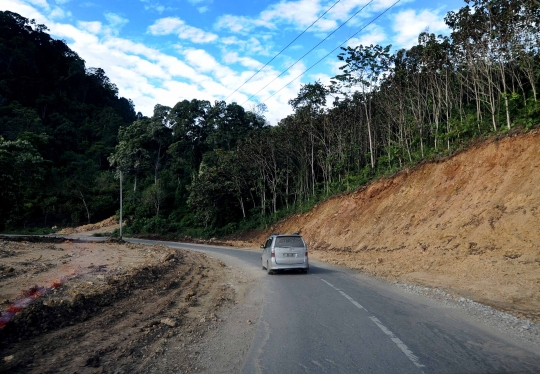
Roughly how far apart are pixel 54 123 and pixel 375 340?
89.2 m

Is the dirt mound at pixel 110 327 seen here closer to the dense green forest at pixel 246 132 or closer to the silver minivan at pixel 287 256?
the silver minivan at pixel 287 256

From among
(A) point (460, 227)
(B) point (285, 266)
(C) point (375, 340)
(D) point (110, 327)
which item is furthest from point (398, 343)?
(A) point (460, 227)

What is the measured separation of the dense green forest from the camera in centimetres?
2550

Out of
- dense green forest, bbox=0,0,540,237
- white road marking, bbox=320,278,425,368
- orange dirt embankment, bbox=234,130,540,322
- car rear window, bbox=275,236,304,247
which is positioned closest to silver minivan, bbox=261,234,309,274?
car rear window, bbox=275,236,304,247

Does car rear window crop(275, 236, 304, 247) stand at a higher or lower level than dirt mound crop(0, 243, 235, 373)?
→ higher

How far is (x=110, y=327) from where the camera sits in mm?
7934

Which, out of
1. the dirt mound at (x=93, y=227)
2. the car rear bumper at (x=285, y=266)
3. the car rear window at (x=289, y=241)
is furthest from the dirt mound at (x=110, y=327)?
the dirt mound at (x=93, y=227)

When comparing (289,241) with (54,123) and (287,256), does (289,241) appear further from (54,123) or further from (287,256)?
(54,123)

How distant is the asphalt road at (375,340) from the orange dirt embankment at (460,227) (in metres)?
2.37

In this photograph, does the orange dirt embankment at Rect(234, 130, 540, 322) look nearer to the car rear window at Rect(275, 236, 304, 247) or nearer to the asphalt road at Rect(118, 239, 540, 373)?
the asphalt road at Rect(118, 239, 540, 373)

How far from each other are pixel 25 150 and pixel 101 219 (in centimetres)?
2428

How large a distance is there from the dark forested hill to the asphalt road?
45981 millimetres

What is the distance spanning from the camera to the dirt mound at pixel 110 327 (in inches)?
233

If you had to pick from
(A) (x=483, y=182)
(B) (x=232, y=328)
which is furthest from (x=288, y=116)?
(B) (x=232, y=328)
